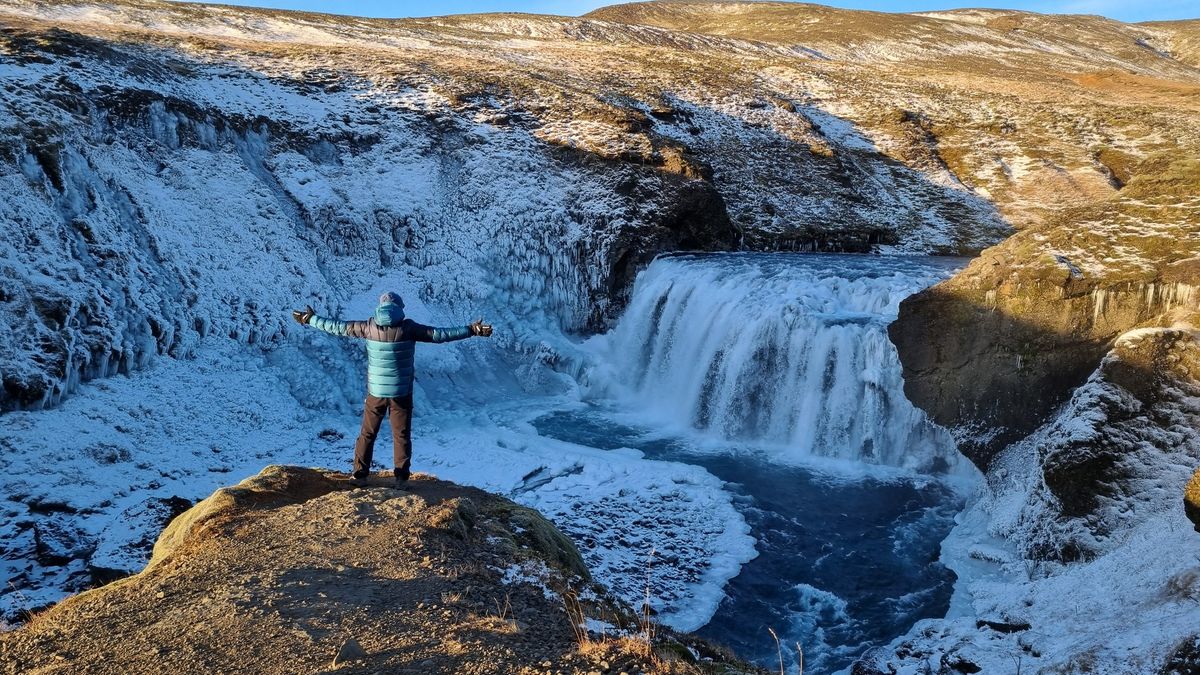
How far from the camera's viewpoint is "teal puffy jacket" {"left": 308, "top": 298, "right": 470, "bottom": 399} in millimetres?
7961

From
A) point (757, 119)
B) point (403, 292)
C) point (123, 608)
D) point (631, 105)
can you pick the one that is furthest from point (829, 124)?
point (123, 608)

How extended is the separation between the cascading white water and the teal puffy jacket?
9.34m

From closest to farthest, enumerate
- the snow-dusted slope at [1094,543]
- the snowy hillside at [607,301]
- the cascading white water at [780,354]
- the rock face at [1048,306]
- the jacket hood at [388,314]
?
the snow-dusted slope at [1094,543]
the jacket hood at [388,314]
the snowy hillside at [607,301]
the rock face at [1048,306]
the cascading white water at [780,354]

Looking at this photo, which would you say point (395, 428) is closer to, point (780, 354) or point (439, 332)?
point (439, 332)

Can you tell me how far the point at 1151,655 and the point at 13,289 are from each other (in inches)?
615

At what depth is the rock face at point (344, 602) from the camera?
463 cm

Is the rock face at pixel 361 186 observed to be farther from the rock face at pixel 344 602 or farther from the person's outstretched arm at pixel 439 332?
the rock face at pixel 344 602

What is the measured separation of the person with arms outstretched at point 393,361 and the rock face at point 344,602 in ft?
2.11

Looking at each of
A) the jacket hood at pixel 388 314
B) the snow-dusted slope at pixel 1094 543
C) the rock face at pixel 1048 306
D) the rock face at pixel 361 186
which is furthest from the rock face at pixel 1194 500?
the rock face at pixel 361 186

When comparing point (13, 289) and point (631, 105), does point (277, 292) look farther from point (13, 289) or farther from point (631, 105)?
point (631, 105)

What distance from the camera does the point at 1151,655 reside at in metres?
6.03

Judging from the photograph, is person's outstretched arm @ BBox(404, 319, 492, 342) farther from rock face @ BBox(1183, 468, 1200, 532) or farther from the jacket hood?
rock face @ BBox(1183, 468, 1200, 532)

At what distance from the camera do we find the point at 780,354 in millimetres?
16094

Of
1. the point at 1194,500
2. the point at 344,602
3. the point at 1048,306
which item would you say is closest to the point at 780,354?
the point at 1048,306
